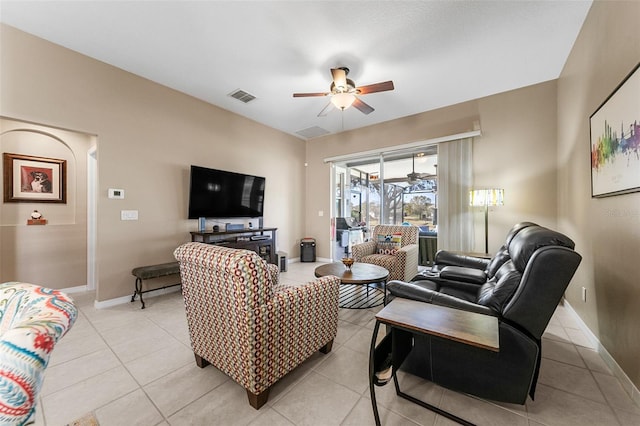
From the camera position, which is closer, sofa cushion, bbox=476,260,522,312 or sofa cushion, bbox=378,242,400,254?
sofa cushion, bbox=476,260,522,312

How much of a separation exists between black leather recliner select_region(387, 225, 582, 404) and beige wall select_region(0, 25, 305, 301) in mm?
3581

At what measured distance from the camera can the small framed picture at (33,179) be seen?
3215mm

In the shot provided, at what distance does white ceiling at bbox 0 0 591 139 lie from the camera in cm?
231

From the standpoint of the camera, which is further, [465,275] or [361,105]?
[361,105]

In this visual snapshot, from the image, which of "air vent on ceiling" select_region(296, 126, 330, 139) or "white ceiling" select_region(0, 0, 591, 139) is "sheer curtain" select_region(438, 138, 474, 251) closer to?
"white ceiling" select_region(0, 0, 591, 139)

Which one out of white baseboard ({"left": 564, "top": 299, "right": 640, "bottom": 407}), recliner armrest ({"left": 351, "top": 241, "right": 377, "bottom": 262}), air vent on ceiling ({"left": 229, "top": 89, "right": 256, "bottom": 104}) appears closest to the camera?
white baseboard ({"left": 564, "top": 299, "right": 640, "bottom": 407})

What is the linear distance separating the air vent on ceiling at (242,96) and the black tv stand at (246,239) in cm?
221

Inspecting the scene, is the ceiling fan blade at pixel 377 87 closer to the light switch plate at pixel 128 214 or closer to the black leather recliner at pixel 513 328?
the black leather recliner at pixel 513 328

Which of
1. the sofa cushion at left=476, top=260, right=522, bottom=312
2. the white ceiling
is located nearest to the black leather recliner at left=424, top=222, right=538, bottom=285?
the sofa cushion at left=476, top=260, right=522, bottom=312

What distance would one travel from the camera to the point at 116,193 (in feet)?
10.6

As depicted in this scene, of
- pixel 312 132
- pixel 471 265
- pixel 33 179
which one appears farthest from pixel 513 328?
pixel 33 179

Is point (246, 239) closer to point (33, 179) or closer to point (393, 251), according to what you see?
point (393, 251)

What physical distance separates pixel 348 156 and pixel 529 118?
3.08 meters

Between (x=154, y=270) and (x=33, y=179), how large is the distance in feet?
7.26
